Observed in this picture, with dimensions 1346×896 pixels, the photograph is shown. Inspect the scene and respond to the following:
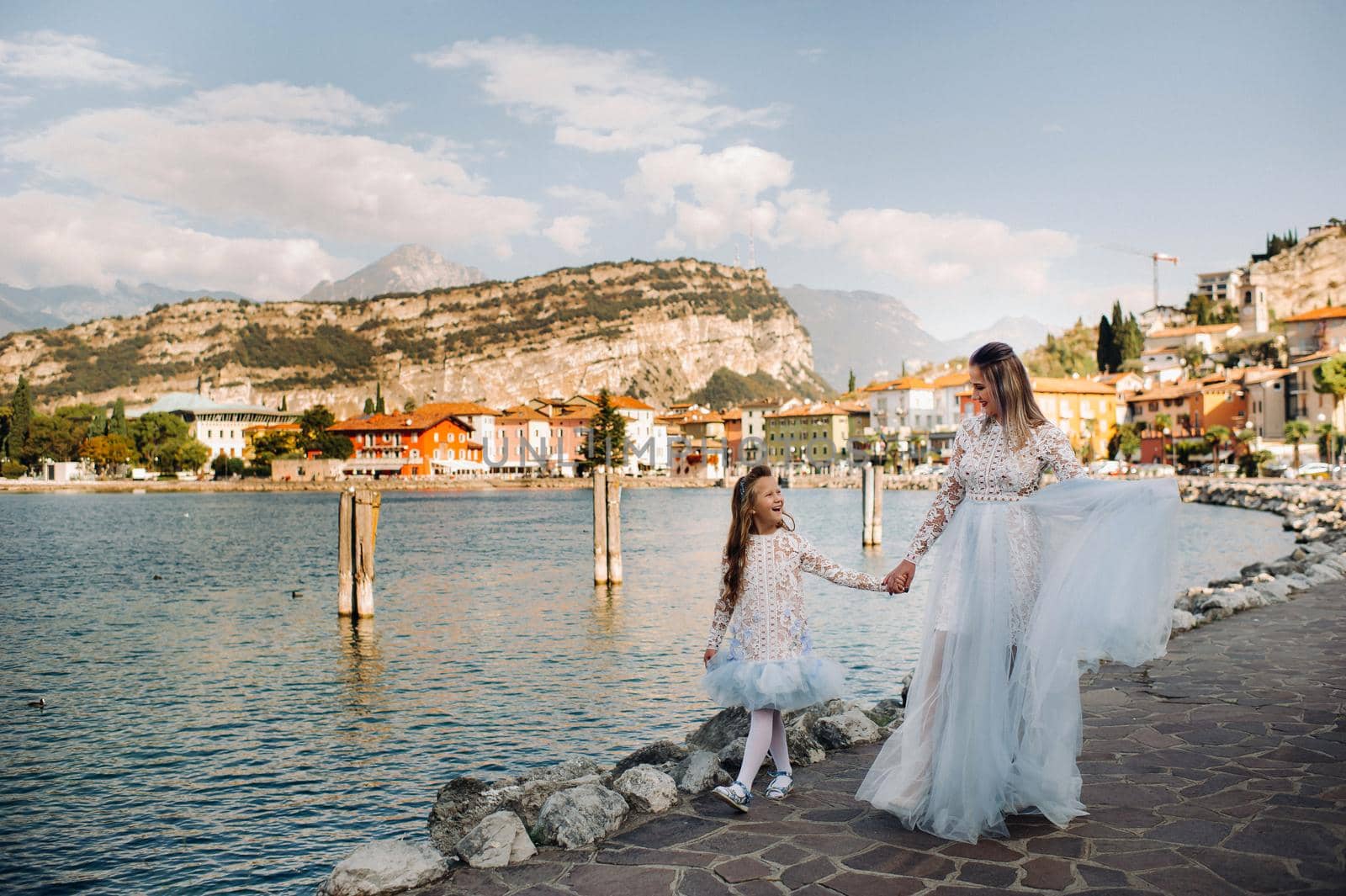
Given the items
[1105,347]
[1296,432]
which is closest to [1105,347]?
[1105,347]

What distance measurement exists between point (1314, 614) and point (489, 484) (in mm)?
117738

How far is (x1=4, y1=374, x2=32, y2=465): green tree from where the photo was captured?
13338 cm

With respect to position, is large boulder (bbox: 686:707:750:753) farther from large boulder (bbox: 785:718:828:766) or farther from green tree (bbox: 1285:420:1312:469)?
green tree (bbox: 1285:420:1312:469)

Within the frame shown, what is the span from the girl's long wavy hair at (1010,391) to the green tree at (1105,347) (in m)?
146

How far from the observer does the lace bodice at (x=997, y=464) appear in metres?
5.29

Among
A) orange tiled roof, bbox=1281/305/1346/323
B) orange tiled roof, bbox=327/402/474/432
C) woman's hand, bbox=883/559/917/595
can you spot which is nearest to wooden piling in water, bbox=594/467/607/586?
woman's hand, bbox=883/559/917/595

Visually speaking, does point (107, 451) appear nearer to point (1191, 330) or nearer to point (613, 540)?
point (613, 540)

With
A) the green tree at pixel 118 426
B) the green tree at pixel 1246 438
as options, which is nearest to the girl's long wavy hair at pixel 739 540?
the green tree at pixel 1246 438

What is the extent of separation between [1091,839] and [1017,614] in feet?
3.88

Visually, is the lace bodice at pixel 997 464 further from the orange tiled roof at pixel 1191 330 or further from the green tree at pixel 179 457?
the green tree at pixel 179 457

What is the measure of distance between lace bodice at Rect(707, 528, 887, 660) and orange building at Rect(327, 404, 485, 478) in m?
135

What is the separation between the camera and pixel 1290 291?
152 metres

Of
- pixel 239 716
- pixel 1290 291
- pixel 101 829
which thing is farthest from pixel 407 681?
pixel 1290 291

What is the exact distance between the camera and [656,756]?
28.4 ft
